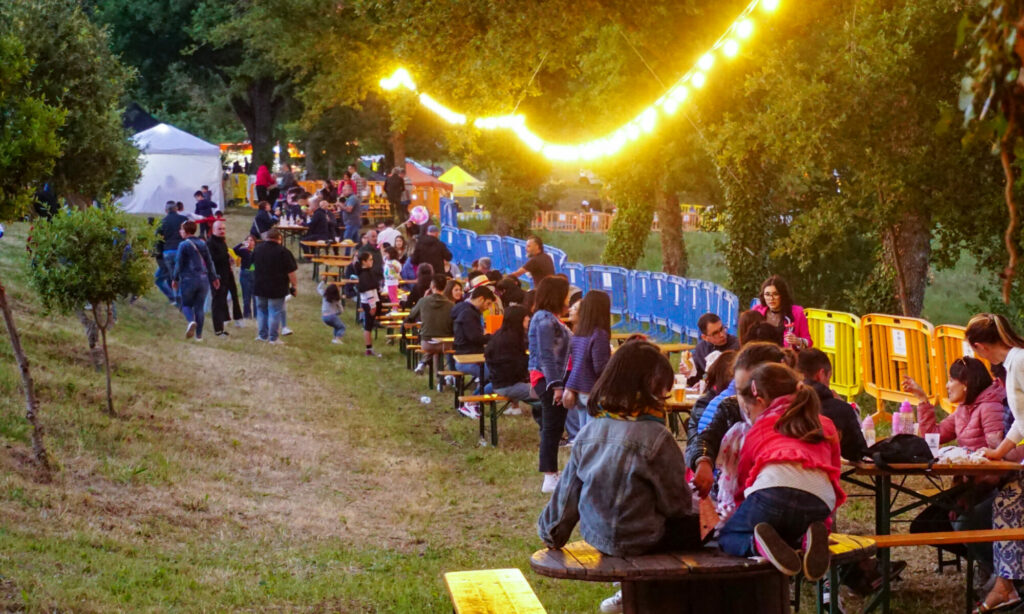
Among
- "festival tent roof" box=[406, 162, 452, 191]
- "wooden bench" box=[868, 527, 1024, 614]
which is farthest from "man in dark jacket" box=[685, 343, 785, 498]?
"festival tent roof" box=[406, 162, 452, 191]

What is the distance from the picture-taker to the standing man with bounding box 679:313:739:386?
1016 cm

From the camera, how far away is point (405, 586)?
7859mm

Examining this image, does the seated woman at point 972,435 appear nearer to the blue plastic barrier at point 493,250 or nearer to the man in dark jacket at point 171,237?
the man in dark jacket at point 171,237

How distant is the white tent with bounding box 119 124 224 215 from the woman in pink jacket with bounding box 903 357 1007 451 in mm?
32996

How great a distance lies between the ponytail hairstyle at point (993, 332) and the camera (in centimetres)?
703

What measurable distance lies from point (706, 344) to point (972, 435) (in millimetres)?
3442

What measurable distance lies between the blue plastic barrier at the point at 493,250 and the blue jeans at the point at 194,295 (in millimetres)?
10810

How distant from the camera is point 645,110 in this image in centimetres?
1800

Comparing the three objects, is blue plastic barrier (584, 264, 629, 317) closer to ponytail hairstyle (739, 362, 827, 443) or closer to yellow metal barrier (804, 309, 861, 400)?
yellow metal barrier (804, 309, 861, 400)

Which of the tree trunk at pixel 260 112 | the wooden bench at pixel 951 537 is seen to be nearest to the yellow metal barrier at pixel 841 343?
the wooden bench at pixel 951 537

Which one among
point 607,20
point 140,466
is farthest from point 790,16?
point 140,466

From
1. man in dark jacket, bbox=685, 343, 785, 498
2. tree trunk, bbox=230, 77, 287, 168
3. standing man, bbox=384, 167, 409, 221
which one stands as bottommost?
man in dark jacket, bbox=685, 343, 785, 498

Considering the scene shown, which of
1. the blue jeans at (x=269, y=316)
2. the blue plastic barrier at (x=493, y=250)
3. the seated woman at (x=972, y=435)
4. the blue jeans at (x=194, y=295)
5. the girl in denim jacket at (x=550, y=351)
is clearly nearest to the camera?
the seated woman at (x=972, y=435)

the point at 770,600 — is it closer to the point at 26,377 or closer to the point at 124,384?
the point at 26,377
